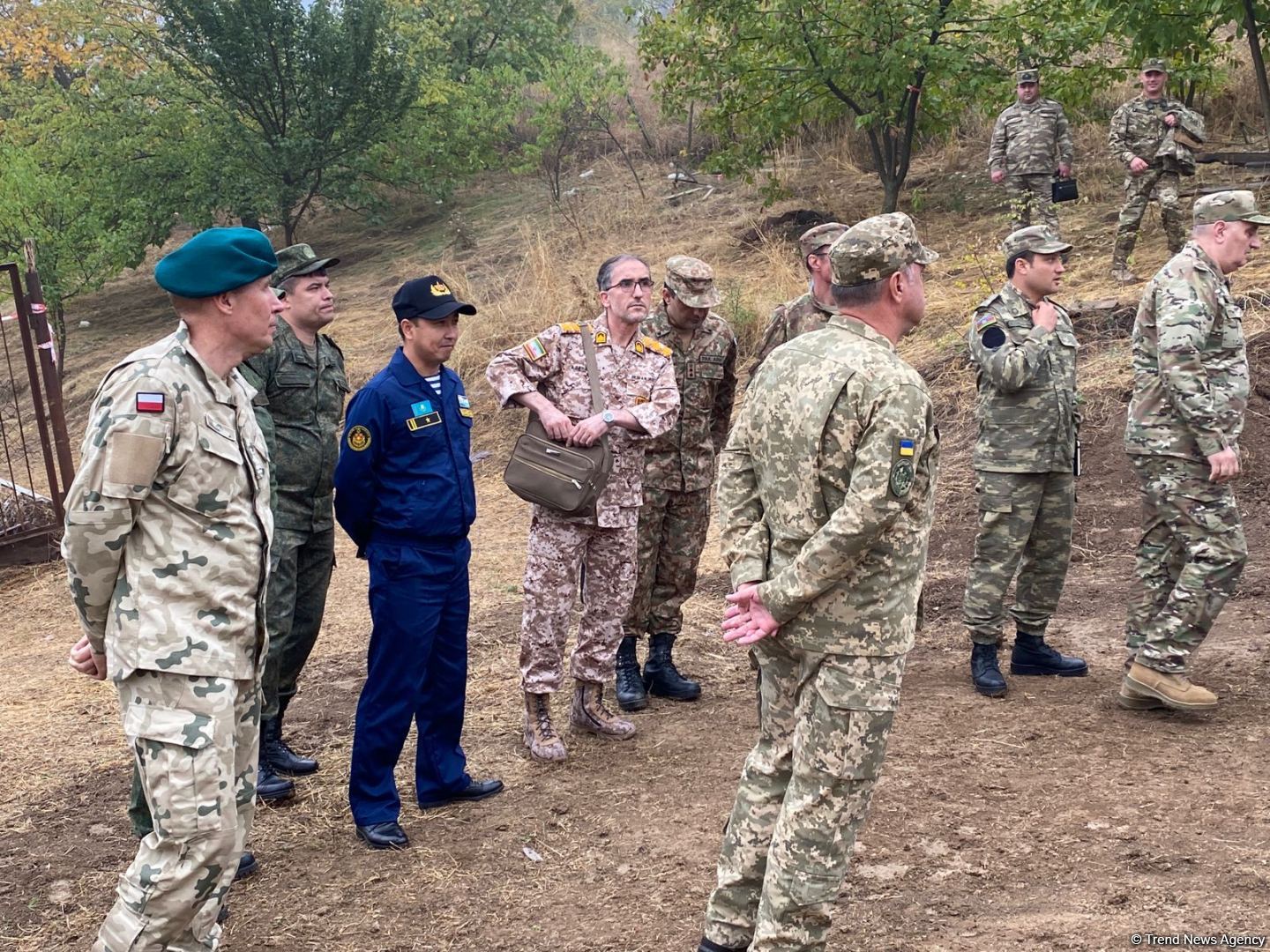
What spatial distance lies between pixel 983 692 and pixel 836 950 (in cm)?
226

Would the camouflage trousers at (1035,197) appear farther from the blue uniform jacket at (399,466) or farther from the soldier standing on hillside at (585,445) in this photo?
the blue uniform jacket at (399,466)

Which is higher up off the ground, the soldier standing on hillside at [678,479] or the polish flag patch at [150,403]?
the polish flag patch at [150,403]

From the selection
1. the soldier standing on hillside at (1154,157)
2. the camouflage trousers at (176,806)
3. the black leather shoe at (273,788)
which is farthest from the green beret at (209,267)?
the soldier standing on hillside at (1154,157)

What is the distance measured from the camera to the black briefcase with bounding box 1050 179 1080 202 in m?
11.7

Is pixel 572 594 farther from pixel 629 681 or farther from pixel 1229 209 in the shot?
pixel 1229 209

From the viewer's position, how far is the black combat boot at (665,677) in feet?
18.9

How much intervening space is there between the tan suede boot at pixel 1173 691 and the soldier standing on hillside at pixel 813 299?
194 cm

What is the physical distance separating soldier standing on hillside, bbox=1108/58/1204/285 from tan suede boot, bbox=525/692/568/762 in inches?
296

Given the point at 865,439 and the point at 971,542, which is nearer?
the point at 865,439

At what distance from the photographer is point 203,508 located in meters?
2.97

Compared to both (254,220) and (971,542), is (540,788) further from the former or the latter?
(254,220)

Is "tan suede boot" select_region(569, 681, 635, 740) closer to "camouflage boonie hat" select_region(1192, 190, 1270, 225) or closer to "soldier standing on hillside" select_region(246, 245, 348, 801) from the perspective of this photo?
"soldier standing on hillside" select_region(246, 245, 348, 801)

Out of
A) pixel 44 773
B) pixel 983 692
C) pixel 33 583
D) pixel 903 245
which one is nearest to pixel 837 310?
pixel 903 245

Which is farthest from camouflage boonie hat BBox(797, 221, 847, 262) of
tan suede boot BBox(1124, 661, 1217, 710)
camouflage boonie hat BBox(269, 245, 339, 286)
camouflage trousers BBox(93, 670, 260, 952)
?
camouflage trousers BBox(93, 670, 260, 952)
